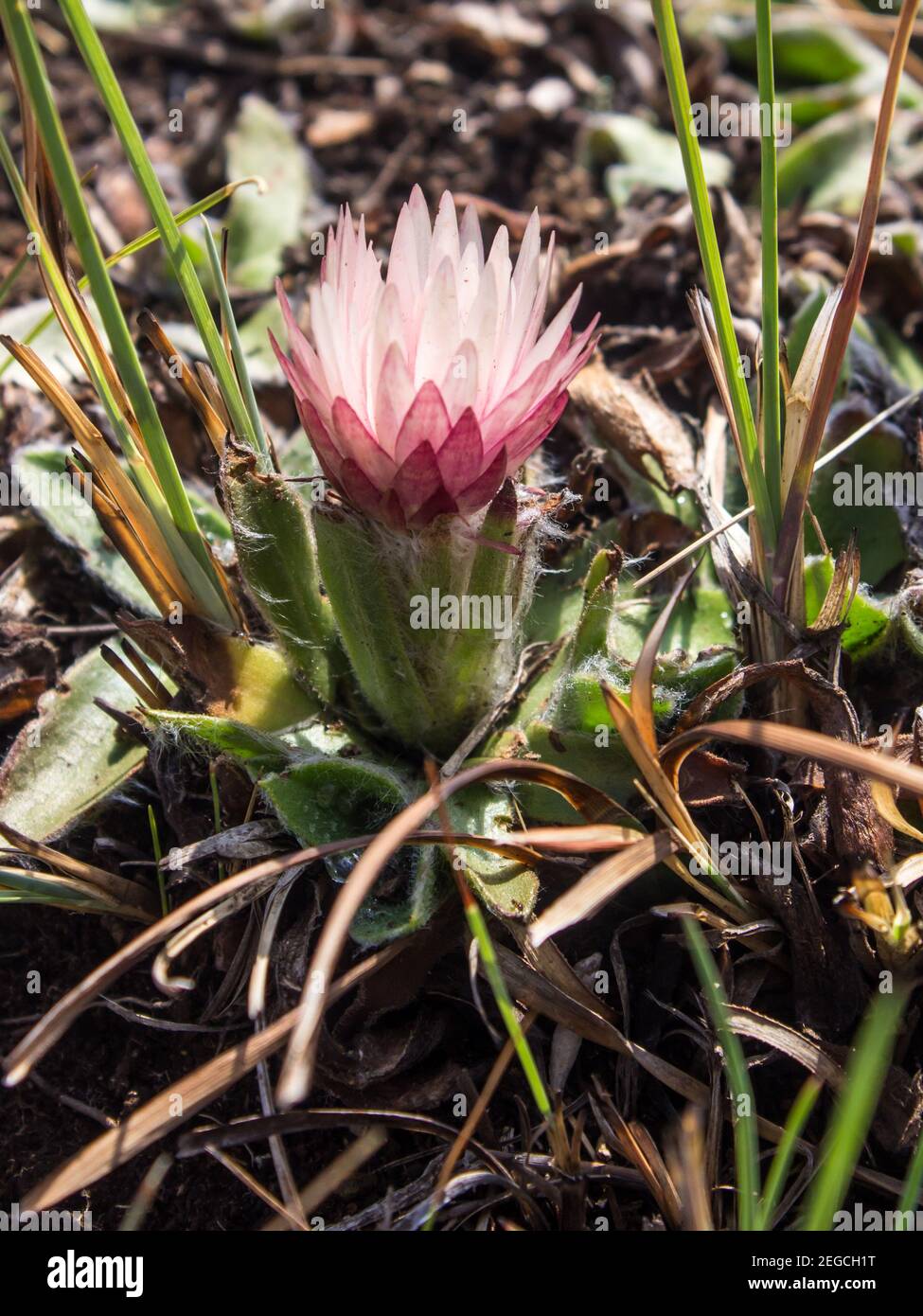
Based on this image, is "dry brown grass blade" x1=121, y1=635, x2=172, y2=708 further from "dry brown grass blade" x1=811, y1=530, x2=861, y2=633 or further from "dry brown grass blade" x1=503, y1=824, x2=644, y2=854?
"dry brown grass blade" x1=811, y1=530, x2=861, y2=633

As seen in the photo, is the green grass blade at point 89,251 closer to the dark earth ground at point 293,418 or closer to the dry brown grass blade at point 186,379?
the dry brown grass blade at point 186,379

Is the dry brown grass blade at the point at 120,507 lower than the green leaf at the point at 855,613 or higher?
higher

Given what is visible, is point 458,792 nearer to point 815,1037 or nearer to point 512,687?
point 512,687

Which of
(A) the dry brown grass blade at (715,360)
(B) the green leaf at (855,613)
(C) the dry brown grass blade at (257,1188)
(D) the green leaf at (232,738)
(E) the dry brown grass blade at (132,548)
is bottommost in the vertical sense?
(C) the dry brown grass blade at (257,1188)

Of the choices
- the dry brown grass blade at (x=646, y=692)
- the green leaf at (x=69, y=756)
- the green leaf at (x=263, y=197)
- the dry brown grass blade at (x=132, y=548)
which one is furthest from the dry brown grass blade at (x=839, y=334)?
the green leaf at (x=263, y=197)

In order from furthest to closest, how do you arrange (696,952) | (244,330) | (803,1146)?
(244,330), (803,1146), (696,952)

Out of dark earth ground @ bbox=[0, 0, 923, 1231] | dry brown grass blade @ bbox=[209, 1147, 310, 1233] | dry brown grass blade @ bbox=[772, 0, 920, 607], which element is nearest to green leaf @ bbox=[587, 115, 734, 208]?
dark earth ground @ bbox=[0, 0, 923, 1231]

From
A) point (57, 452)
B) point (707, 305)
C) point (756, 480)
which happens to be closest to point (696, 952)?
point (756, 480)
